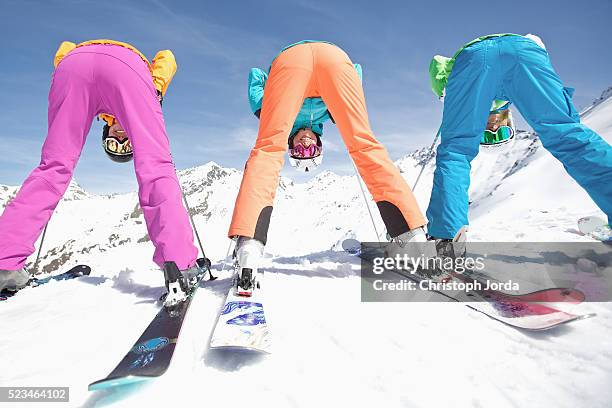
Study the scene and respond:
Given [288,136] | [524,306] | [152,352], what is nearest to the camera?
[152,352]

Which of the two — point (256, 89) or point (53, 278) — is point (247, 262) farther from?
point (53, 278)

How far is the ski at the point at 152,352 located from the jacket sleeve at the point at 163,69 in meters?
2.06

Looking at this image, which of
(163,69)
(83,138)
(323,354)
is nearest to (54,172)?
(83,138)

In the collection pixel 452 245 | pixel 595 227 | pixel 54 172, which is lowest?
pixel 452 245

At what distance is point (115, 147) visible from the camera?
3221 mm

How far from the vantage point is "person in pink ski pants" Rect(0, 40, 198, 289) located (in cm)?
243

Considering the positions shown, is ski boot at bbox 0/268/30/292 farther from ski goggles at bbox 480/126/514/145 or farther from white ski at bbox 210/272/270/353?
ski goggles at bbox 480/126/514/145

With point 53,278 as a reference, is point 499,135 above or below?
above

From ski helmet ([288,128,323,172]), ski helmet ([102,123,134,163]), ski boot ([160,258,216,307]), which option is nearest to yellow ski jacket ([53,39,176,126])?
ski helmet ([102,123,134,163])

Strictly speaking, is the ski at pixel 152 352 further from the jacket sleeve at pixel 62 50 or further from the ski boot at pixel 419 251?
the jacket sleeve at pixel 62 50

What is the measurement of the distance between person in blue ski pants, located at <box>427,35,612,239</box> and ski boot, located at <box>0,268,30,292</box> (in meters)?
3.51

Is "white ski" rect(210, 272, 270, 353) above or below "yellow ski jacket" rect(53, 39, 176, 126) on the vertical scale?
below

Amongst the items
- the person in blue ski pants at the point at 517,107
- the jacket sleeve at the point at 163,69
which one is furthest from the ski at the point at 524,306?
the jacket sleeve at the point at 163,69

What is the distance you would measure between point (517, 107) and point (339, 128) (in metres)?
1.76
